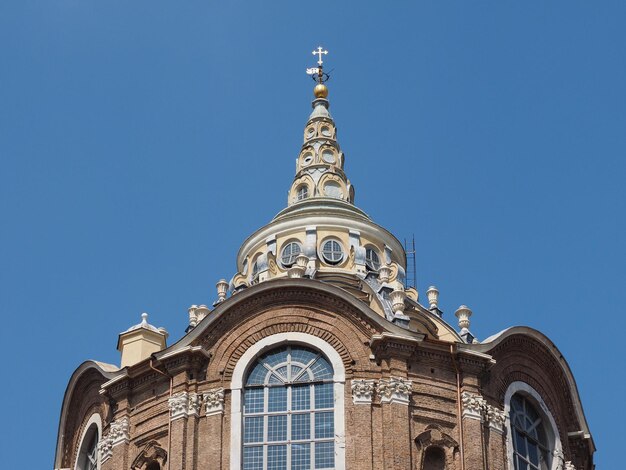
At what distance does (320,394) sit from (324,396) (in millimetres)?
160

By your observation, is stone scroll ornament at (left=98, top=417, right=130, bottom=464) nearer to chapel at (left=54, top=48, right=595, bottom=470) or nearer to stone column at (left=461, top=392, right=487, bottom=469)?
chapel at (left=54, top=48, right=595, bottom=470)

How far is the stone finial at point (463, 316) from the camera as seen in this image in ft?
213

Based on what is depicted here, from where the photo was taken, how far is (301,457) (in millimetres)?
58875

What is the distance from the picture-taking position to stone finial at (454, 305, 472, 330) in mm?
65000

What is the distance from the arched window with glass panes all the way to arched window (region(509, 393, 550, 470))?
6.97m

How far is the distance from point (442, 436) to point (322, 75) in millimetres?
25475

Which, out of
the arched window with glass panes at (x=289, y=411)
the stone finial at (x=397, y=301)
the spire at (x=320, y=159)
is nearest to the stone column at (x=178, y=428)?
the arched window with glass panes at (x=289, y=411)

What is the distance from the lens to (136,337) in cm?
6406

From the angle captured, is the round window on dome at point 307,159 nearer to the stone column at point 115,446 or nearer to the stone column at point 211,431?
the stone column at point 115,446

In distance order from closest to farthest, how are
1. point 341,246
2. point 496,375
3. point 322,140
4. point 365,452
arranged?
point 365,452, point 496,375, point 341,246, point 322,140

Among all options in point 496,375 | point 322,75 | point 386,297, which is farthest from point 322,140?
point 496,375

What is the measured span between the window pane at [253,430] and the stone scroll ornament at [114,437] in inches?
178

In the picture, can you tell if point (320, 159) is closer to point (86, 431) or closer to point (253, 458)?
point (86, 431)

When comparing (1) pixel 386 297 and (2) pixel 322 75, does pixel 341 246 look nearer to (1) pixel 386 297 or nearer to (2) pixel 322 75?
(1) pixel 386 297
